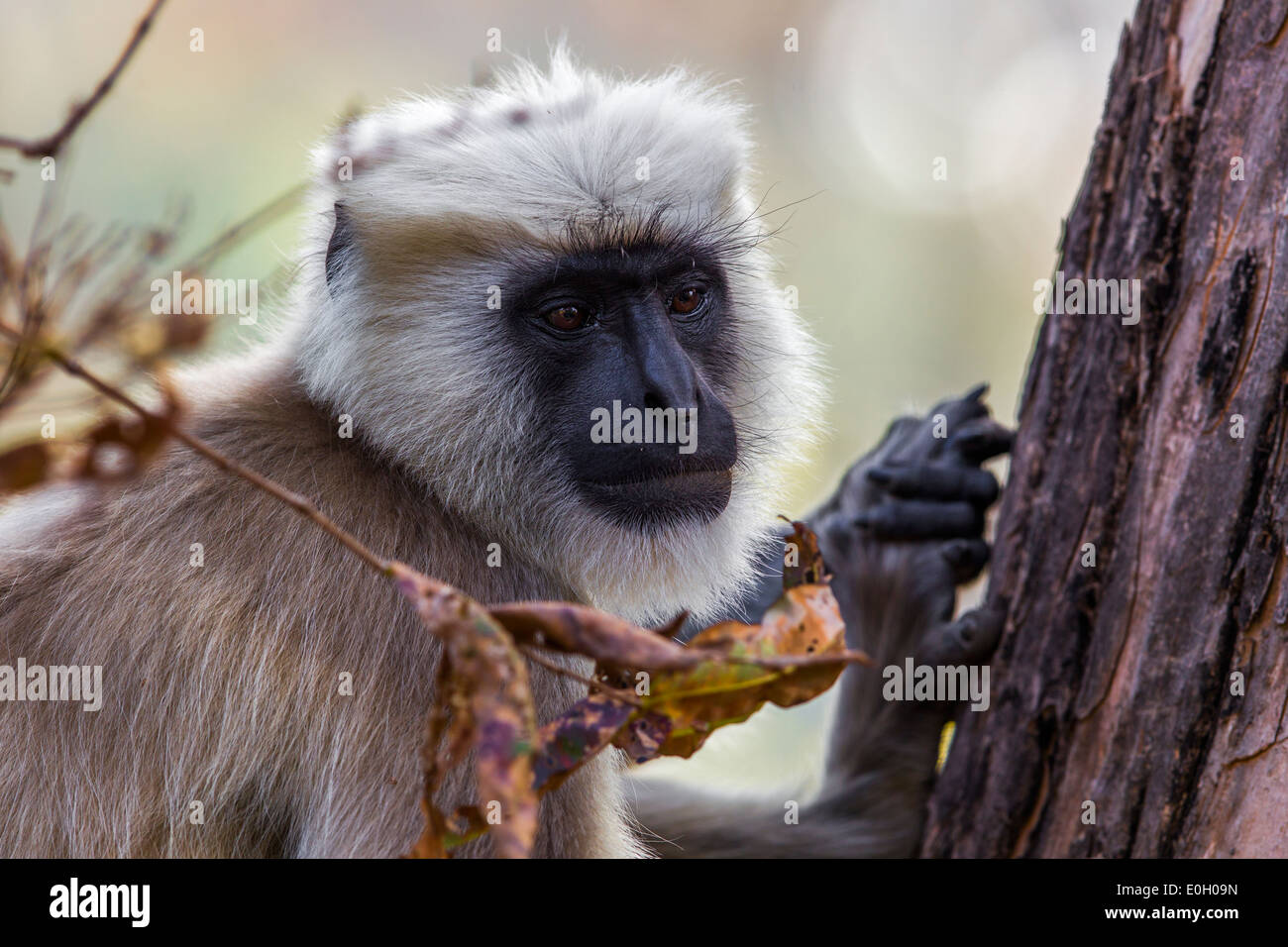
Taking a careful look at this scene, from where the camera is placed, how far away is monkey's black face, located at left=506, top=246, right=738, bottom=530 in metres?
3.37

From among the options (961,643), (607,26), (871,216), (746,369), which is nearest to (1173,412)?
(961,643)

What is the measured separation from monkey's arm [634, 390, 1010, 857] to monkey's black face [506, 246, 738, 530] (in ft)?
3.75

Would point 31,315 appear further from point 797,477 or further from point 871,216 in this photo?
point 871,216

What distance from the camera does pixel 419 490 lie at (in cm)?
342

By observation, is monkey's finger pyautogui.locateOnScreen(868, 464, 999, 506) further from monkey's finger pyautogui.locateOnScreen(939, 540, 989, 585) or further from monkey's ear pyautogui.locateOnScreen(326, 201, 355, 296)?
monkey's ear pyautogui.locateOnScreen(326, 201, 355, 296)

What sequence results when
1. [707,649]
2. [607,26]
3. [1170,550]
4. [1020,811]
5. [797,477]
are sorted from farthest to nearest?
[607,26] < [797,477] < [1020,811] < [1170,550] < [707,649]

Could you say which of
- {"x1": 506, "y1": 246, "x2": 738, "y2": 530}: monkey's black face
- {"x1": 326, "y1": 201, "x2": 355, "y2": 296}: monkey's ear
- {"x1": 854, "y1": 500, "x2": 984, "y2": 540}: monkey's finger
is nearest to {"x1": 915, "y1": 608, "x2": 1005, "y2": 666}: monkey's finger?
{"x1": 854, "y1": 500, "x2": 984, "y2": 540}: monkey's finger

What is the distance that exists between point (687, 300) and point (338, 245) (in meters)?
1.10

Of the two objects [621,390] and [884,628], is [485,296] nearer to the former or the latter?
[621,390]

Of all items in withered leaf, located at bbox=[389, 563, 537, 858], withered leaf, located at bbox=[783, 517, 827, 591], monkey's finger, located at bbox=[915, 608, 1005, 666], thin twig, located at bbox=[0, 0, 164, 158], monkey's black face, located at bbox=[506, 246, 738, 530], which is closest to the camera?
thin twig, located at bbox=[0, 0, 164, 158]

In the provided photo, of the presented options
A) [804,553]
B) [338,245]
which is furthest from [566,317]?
[804,553]

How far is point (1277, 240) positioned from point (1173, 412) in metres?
0.53

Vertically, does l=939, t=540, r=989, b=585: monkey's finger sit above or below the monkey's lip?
below

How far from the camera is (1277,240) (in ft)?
10.3
